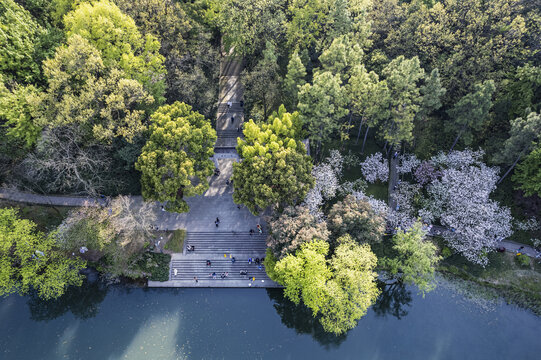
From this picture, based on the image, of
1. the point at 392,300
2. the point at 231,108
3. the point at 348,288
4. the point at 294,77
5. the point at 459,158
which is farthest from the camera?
the point at 231,108

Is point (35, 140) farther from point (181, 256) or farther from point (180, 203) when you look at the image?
point (181, 256)

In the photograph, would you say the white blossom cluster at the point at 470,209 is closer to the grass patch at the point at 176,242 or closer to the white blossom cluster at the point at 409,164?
the white blossom cluster at the point at 409,164

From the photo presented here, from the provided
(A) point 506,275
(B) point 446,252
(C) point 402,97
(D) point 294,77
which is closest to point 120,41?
(D) point 294,77

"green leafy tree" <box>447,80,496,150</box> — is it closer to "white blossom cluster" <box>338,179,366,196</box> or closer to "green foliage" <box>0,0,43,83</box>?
"white blossom cluster" <box>338,179,366,196</box>

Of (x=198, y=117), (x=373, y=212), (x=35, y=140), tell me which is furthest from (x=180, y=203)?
(x=373, y=212)

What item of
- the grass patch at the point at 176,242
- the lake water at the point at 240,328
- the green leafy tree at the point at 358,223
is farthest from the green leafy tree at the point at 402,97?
the grass patch at the point at 176,242

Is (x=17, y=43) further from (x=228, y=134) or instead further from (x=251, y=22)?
(x=251, y=22)

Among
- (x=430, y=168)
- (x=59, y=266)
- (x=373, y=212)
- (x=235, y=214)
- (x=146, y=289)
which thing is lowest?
(x=146, y=289)
